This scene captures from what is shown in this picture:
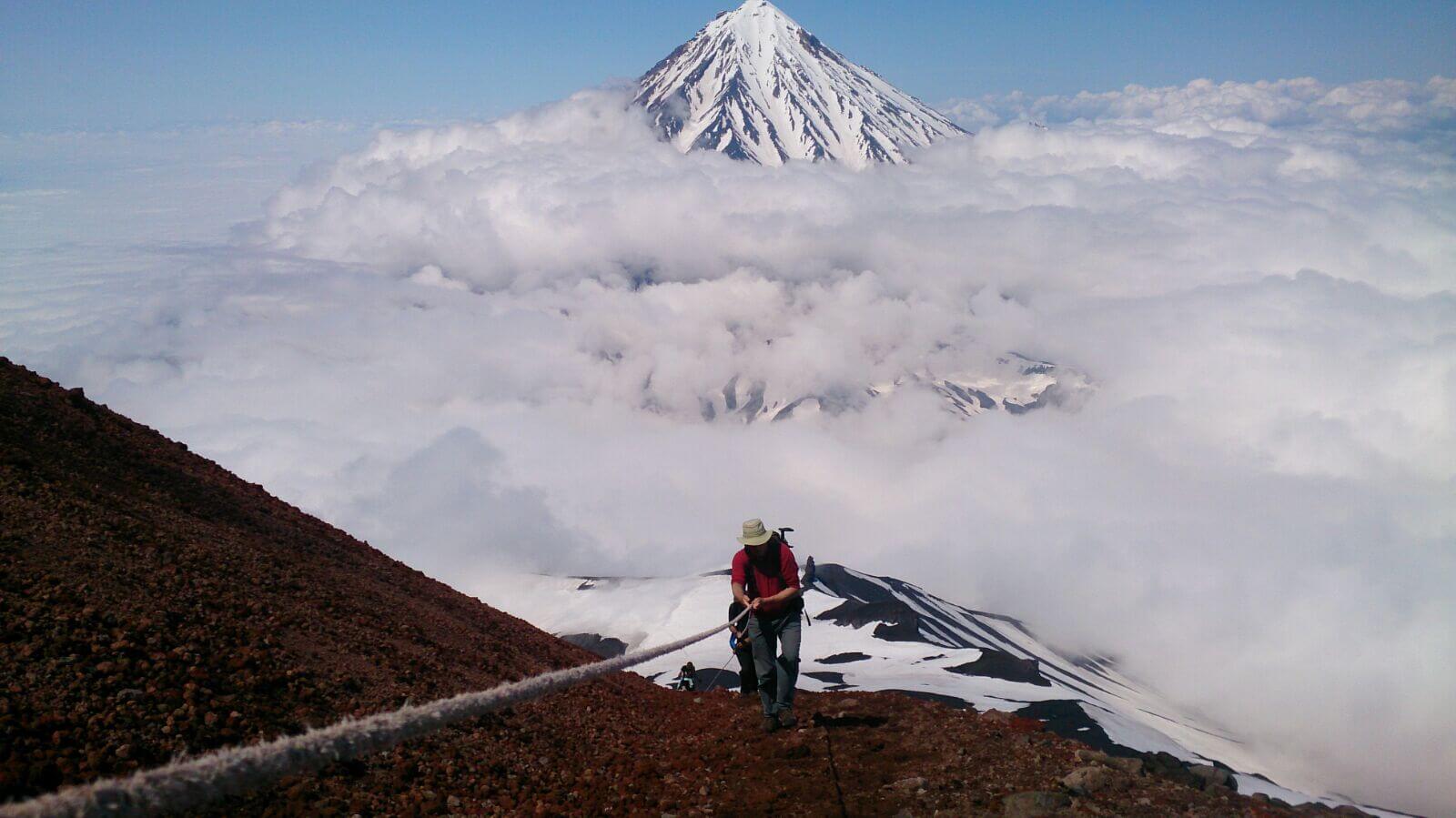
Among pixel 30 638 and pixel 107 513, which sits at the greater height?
pixel 107 513

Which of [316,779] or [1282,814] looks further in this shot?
[1282,814]

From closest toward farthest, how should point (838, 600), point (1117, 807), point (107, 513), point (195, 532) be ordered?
point (1117, 807) < point (107, 513) < point (195, 532) < point (838, 600)

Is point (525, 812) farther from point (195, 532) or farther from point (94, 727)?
point (195, 532)

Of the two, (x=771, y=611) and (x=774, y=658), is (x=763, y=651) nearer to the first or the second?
(x=774, y=658)

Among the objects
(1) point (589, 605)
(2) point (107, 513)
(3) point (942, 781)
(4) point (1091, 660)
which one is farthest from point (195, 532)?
(4) point (1091, 660)

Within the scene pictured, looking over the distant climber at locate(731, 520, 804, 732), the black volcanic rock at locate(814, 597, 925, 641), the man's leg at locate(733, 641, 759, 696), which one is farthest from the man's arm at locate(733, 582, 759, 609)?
the black volcanic rock at locate(814, 597, 925, 641)

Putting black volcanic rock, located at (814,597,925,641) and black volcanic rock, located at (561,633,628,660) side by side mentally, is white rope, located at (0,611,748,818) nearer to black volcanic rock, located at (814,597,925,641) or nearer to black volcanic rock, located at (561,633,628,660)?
black volcanic rock, located at (814,597,925,641)
